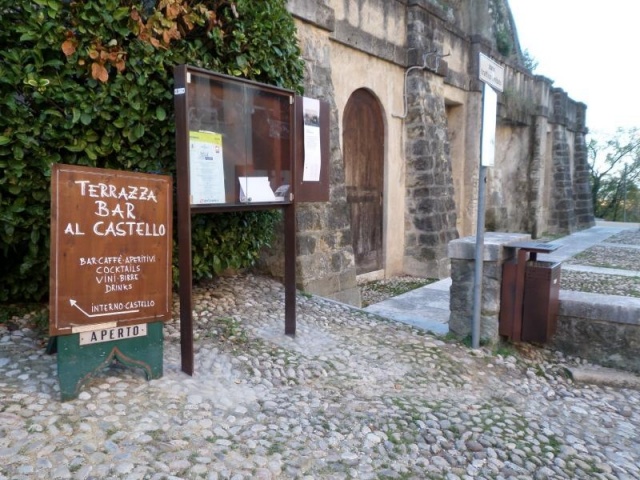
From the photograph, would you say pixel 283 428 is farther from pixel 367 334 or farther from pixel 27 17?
pixel 27 17

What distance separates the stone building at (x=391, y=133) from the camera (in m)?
5.86

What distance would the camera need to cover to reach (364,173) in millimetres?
7605

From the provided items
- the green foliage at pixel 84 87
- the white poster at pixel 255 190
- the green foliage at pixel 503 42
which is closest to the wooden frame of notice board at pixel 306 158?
the white poster at pixel 255 190

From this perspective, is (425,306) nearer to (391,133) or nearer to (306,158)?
(306,158)

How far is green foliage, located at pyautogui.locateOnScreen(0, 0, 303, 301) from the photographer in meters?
2.98

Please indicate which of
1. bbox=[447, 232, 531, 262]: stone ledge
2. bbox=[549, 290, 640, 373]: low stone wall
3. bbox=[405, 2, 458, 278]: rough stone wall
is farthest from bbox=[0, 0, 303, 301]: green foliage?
bbox=[405, 2, 458, 278]: rough stone wall

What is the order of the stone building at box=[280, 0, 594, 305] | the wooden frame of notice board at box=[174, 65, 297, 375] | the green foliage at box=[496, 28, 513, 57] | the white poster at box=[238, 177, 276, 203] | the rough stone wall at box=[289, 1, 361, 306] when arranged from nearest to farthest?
the wooden frame of notice board at box=[174, 65, 297, 375]
the white poster at box=[238, 177, 276, 203]
the rough stone wall at box=[289, 1, 361, 306]
the stone building at box=[280, 0, 594, 305]
the green foliage at box=[496, 28, 513, 57]

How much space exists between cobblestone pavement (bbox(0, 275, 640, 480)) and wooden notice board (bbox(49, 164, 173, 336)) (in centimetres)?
41

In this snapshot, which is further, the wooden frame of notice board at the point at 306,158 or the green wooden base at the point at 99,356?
the wooden frame of notice board at the point at 306,158

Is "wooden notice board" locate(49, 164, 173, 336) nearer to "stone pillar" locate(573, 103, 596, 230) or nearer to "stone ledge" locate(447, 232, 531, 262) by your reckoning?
"stone ledge" locate(447, 232, 531, 262)

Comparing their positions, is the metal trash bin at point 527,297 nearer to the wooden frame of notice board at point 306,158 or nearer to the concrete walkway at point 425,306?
the concrete walkway at point 425,306

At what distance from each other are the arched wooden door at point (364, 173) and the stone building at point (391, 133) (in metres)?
0.01

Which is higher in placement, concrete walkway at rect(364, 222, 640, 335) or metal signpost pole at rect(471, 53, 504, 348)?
metal signpost pole at rect(471, 53, 504, 348)

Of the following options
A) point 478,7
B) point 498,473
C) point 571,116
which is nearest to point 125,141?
point 498,473
